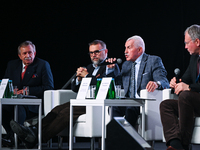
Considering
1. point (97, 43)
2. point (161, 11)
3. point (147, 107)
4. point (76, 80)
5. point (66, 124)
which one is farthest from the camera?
point (161, 11)

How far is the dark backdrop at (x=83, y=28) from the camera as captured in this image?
525cm

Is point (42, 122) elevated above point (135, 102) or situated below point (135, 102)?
below

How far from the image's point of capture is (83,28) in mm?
5340

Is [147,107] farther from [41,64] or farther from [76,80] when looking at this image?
[41,64]

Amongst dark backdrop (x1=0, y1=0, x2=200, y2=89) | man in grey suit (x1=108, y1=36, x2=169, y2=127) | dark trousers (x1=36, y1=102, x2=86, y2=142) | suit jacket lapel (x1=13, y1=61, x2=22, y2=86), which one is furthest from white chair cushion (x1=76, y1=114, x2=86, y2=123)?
dark backdrop (x1=0, y1=0, x2=200, y2=89)

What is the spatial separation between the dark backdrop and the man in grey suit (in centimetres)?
161

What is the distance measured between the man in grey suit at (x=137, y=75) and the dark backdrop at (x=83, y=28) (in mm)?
1613

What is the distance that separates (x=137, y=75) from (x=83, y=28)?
205 cm

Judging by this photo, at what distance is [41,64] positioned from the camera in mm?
4340

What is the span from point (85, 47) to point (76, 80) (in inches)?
60.4

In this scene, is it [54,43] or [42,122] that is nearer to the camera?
[42,122]

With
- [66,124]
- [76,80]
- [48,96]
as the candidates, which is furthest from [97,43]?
[66,124]

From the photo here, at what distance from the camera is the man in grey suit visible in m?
3.20

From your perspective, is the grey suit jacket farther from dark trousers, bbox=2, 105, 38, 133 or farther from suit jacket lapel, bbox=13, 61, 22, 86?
suit jacket lapel, bbox=13, 61, 22, 86
